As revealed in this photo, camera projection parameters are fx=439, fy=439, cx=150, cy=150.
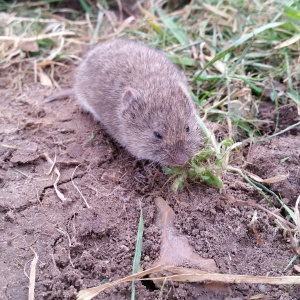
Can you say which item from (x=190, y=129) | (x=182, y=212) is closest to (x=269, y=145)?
(x=190, y=129)

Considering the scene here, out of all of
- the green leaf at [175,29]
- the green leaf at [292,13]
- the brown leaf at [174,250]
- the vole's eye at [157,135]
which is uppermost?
the green leaf at [292,13]

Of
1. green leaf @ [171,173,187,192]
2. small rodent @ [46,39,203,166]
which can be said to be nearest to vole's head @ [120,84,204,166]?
small rodent @ [46,39,203,166]

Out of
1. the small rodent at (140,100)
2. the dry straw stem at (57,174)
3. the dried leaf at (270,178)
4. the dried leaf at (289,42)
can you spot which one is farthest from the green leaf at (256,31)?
the dry straw stem at (57,174)

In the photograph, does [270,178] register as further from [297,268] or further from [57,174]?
[57,174]

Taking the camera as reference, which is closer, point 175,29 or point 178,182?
point 178,182

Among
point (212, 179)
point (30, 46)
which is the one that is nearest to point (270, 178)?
point (212, 179)

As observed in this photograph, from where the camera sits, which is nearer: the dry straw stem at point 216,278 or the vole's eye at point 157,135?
the dry straw stem at point 216,278

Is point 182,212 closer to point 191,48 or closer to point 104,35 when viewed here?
point 191,48

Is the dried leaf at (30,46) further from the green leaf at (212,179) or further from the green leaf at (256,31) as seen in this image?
the green leaf at (212,179)
